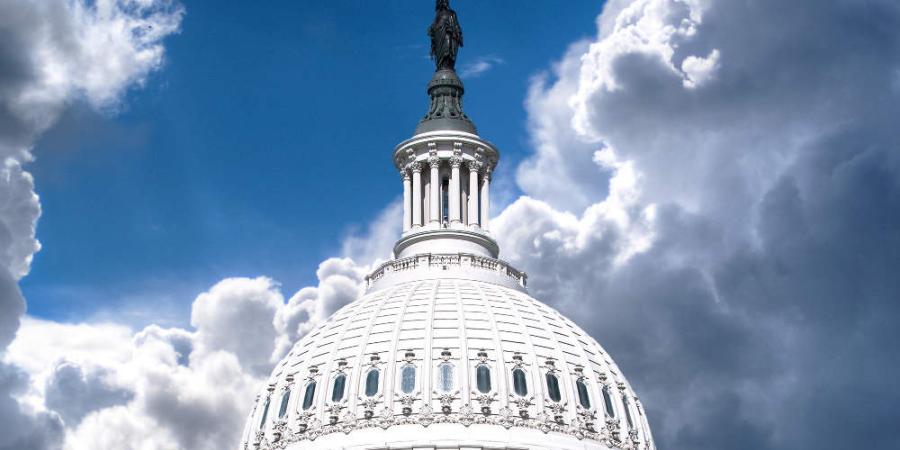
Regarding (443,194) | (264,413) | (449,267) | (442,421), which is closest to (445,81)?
(443,194)

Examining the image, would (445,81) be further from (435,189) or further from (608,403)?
(608,403)

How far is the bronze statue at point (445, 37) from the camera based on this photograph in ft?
370

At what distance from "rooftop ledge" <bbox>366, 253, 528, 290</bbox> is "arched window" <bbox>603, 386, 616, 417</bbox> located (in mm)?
12029

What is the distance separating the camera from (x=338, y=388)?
86625mm

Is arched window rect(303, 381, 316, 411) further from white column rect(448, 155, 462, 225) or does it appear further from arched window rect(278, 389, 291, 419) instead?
white column rect(448, 155, 462, 225)

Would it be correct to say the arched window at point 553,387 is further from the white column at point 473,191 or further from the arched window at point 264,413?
the white column at point 473,191

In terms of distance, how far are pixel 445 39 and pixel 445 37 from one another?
14 centimetres

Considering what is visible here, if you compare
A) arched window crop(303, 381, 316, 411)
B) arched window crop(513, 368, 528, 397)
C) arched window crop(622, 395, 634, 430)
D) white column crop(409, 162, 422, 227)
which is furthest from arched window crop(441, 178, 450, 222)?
arched window crop(513, 368, 528, 397)

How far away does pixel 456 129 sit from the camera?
107062 millimetres

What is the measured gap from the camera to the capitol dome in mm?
83000

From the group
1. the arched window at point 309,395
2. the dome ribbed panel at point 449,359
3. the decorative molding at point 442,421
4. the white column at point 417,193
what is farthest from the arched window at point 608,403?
the white column at point 417,193

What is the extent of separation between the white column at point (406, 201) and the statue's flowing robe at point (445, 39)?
9981mm

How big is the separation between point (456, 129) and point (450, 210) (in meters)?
5.66

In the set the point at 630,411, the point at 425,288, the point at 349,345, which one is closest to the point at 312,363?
the point at 349,345
